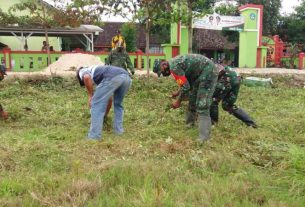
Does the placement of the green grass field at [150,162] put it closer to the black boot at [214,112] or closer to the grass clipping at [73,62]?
the black boot at [214,112]

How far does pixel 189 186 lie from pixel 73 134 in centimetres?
271

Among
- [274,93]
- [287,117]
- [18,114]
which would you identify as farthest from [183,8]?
[18,114]

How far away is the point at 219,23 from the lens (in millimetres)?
18062

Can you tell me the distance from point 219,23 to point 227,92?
11.7 meters

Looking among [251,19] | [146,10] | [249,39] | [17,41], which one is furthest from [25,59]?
[17,41]

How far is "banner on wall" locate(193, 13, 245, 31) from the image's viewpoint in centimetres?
1753

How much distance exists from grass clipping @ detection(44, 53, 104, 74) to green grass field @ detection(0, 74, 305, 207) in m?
7.06

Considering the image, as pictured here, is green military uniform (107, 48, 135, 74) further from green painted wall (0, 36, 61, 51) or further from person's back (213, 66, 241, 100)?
green painted wall (0, 36, 61, 51)

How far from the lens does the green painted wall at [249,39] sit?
19.3 meters

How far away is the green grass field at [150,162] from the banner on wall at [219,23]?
32.0ft

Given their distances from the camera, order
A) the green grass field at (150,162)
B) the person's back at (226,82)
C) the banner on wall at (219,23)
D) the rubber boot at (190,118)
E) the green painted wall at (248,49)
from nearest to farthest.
A: the green grass field at (150,162) → the person's back at (226,82) → the rubber boot at (190,118) → the banner on wall at (219,23) → the green painted wall at (248,49)

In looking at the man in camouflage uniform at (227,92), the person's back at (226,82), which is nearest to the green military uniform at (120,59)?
the man in camouflage uniform at (227,92)

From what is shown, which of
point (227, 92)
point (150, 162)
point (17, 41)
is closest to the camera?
point (150, 162)

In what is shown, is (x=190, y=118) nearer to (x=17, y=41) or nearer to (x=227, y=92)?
(x=227, y=92)
